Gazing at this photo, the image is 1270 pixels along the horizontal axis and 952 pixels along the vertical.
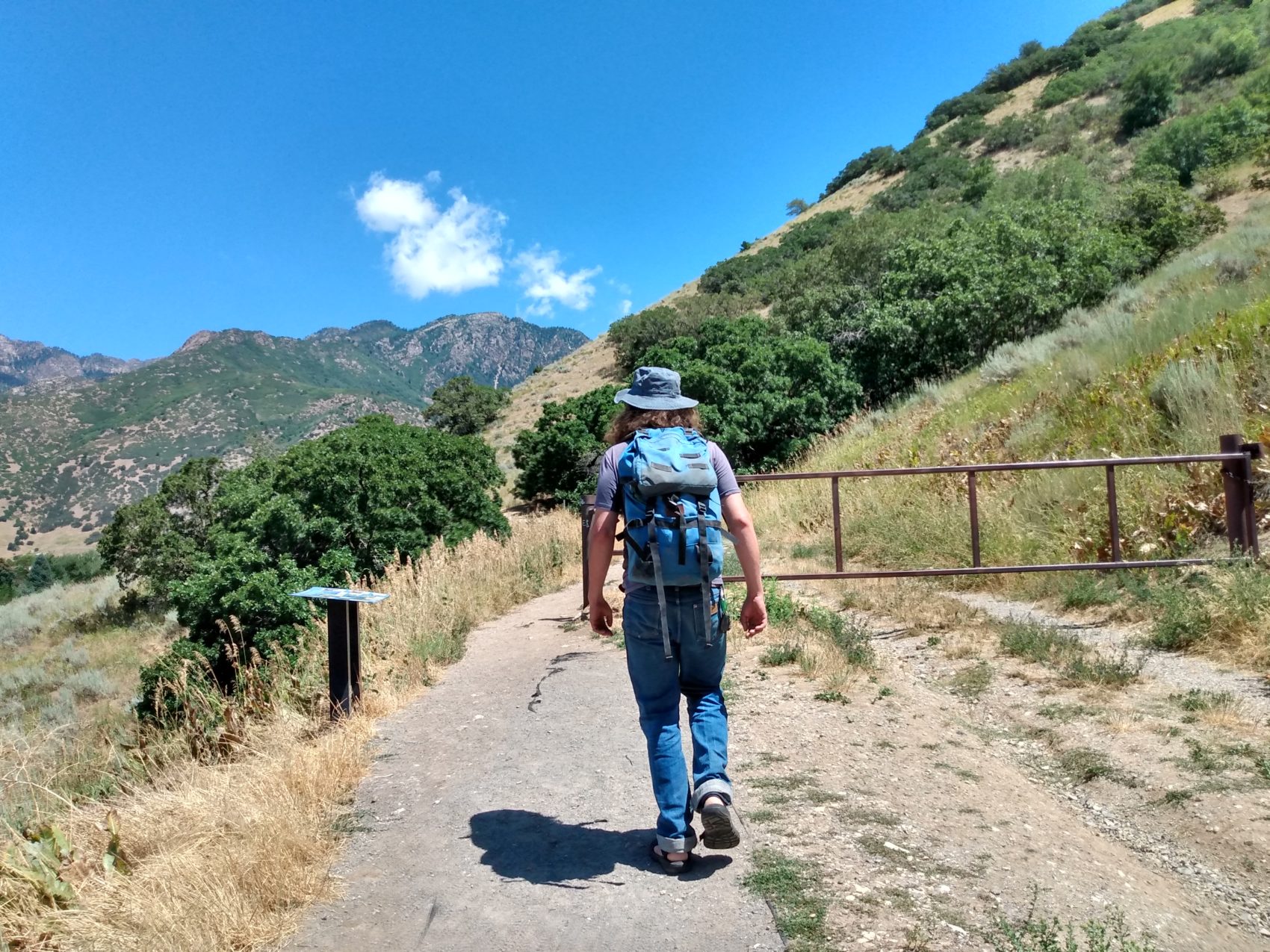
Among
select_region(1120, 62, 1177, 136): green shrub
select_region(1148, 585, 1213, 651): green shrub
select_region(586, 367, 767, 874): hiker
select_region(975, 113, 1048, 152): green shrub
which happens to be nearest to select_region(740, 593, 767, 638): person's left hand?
select_region(586, 367, 767, 874): hiker

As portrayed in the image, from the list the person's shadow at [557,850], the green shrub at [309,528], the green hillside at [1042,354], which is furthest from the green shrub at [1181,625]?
the green shrub at [309,528]

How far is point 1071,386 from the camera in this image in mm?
12133

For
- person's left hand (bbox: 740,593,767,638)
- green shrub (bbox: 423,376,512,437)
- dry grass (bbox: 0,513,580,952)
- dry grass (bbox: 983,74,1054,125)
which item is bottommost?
dry grass (bbox: 0,513,580,952)

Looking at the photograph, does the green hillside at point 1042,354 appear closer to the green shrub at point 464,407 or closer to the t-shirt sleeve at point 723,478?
the t-shirt sleeve at point 723,478

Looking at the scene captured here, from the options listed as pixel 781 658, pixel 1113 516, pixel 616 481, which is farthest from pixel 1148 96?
pixel 616 481

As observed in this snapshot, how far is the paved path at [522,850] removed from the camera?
2969mm

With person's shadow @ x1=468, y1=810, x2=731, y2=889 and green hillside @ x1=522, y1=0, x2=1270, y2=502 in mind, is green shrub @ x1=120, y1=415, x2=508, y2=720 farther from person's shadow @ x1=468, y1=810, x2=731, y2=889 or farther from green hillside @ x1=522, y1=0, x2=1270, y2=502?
green hillside @ x1=522, y1=0, x2=1270, y2=502

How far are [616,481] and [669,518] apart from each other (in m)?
0.30

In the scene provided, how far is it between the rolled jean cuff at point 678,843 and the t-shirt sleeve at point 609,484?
127 centimetres

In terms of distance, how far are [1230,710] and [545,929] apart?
13.4ft

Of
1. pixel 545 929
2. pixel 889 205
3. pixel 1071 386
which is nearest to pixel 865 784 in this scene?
pixel 545 929

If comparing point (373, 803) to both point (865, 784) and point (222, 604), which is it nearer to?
point (865, 784)

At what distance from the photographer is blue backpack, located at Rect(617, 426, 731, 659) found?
10.4ft

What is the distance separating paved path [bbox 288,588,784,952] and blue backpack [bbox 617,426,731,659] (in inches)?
35.5
